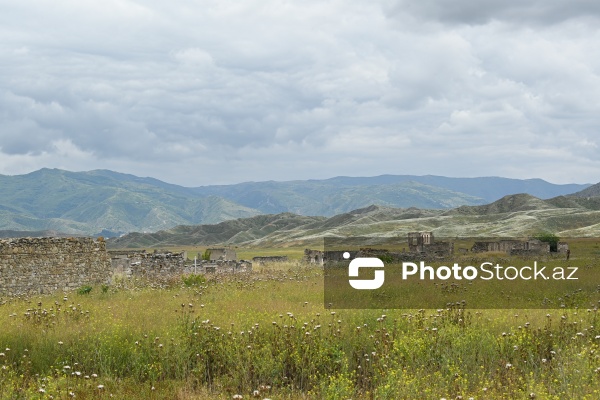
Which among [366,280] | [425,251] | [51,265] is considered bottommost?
[366,280]

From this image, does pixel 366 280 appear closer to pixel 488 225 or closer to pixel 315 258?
pixel 315 258

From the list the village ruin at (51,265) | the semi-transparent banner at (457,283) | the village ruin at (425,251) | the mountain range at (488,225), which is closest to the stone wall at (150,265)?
the village ruin at (51,265)

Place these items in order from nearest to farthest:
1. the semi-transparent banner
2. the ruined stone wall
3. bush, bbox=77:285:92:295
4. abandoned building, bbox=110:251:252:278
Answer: the semi-transparent banner → bush, bbox=77:285:92:295 → the ruined stone wall → abandoned building, bbox=110:251:252:278

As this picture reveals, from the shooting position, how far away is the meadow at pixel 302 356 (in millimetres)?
9531

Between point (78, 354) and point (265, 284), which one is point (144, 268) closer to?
point (265, 284)

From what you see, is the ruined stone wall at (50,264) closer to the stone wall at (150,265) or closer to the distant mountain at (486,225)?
the stone wall at (150,265)

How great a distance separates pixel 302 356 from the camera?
441 inches

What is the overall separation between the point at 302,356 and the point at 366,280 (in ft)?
45.5

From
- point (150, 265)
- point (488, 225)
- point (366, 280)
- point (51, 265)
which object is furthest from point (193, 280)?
point (488, 225)

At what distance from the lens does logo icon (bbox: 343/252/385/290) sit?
73.2ft

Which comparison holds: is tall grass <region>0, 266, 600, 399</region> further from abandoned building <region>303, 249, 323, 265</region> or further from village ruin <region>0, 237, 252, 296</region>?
abandoned building <region>303, 249, 323, 265</region>

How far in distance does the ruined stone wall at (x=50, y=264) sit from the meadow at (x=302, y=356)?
7.47m

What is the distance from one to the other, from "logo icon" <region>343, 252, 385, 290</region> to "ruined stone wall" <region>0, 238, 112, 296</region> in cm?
967

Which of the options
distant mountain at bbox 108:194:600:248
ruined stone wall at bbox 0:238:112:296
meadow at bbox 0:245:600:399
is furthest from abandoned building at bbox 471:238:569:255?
distant mountain at bbox 108:194:600:248
